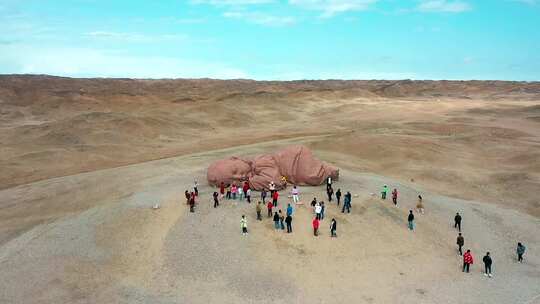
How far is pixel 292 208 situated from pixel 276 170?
4.72 m

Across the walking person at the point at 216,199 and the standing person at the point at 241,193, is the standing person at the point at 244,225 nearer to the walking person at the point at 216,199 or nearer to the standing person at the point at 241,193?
the walking person at the point at 216,199

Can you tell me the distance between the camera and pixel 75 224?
86.1 feet

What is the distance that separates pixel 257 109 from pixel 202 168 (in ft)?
198

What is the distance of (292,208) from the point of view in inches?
989

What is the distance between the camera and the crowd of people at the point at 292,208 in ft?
77.6

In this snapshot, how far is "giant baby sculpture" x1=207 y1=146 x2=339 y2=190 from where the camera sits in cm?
2897

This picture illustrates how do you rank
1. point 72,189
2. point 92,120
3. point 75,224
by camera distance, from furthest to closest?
point 92,120 → point 72,189 → point 75,224

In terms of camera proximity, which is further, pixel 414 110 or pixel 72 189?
pixel 414 110

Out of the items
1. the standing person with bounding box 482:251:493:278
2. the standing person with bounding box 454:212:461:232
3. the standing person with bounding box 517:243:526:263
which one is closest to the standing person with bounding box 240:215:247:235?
the standing person with bounding box 482:251:493:278

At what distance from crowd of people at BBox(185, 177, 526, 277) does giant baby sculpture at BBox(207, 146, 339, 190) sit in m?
0.58

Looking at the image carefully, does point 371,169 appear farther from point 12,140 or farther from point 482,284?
point 12,140

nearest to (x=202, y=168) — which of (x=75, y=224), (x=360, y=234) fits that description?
(x=75, y=224)

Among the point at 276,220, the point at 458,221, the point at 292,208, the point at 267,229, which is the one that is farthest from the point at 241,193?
the point at 458,221

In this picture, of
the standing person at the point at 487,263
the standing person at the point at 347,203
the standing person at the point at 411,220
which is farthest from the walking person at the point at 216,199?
the standing person at the point at 487,263
